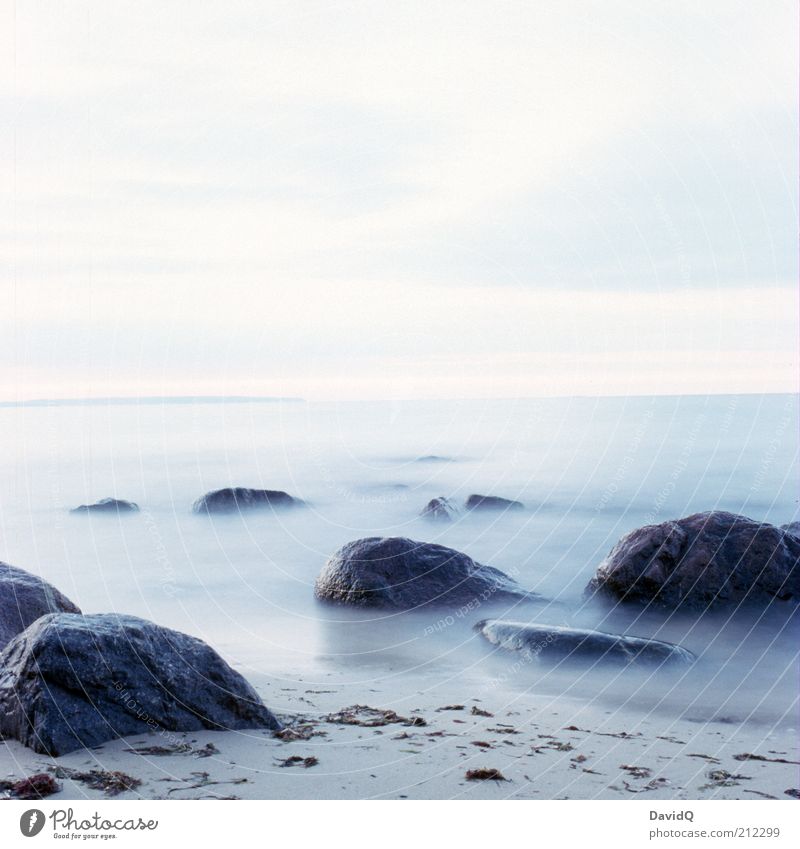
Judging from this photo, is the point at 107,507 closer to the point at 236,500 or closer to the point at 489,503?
the point at 236,500

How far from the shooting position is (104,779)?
3912mm

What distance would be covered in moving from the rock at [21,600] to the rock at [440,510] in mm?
7200

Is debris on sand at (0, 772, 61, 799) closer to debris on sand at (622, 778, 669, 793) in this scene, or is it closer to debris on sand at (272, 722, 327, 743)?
debris on sand at (272, 722, 327, 743)

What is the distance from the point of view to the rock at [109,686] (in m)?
4.12

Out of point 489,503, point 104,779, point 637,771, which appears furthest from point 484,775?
point 489,503

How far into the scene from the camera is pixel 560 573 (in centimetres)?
967

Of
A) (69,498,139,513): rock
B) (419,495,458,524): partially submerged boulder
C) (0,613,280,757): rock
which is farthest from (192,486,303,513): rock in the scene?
(0,613,280,757): rock

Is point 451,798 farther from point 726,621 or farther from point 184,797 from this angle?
point 726,621

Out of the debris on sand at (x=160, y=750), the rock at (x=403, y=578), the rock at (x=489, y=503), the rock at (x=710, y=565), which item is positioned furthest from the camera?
the rock at (x=489, y=503)

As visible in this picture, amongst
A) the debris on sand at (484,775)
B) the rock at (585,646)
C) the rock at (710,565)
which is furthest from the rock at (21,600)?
the rock at (710,565)

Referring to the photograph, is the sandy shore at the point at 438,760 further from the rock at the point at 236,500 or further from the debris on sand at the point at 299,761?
the rock at the point at 236,500

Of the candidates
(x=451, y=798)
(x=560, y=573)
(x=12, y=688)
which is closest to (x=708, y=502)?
(x=560, y=573)

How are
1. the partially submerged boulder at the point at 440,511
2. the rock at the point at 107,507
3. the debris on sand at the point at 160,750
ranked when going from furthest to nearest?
the rock at the point at 107,507
the partially submerged boulder at the point at 440,511
the debris on sand at the point at 160,750

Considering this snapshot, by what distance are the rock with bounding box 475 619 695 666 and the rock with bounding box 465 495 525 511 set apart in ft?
21.0
